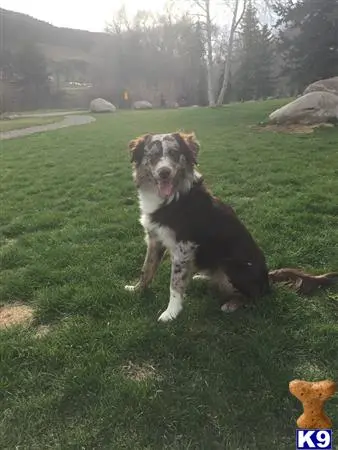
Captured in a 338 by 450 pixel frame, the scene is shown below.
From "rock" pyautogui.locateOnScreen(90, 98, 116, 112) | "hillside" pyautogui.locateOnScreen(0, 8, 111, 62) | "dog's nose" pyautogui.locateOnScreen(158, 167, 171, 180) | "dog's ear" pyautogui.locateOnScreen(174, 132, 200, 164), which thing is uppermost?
"hillside" pyautogui.locateOnScreen(0, 8, 111, 62)

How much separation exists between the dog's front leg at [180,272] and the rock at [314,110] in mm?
12237

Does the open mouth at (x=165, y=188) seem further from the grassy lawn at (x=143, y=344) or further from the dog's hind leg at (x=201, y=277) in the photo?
the grassy lawn at (x=143, y=344)

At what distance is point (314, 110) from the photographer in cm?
1462

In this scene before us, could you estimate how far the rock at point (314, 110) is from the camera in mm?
14492

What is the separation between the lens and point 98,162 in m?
11.6

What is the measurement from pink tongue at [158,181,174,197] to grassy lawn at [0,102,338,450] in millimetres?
→ 993

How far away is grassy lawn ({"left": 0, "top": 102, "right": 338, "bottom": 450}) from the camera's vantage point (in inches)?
102

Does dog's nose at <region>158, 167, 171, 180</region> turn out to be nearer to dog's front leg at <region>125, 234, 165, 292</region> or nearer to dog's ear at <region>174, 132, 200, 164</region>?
dog's ear at <region>174, 132, 200, 164</region>

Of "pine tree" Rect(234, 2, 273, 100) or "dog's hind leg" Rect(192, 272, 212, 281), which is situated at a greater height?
"pine tree" Rect(234, 2, 273, 100)

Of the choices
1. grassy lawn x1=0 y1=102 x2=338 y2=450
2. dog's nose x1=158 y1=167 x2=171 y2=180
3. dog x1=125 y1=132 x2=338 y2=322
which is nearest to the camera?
grassy lawn x1=0 y1=102 x2=338 y2=450

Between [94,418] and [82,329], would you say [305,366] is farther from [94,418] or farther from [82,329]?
[82,329]

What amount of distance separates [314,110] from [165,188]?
1245 cm

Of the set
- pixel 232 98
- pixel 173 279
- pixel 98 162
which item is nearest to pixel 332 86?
pixel 98 162

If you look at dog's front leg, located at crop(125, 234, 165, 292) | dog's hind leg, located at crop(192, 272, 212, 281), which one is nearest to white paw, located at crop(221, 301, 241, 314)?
dog's hind leg, located at crop(192, 272, 212, 281)
